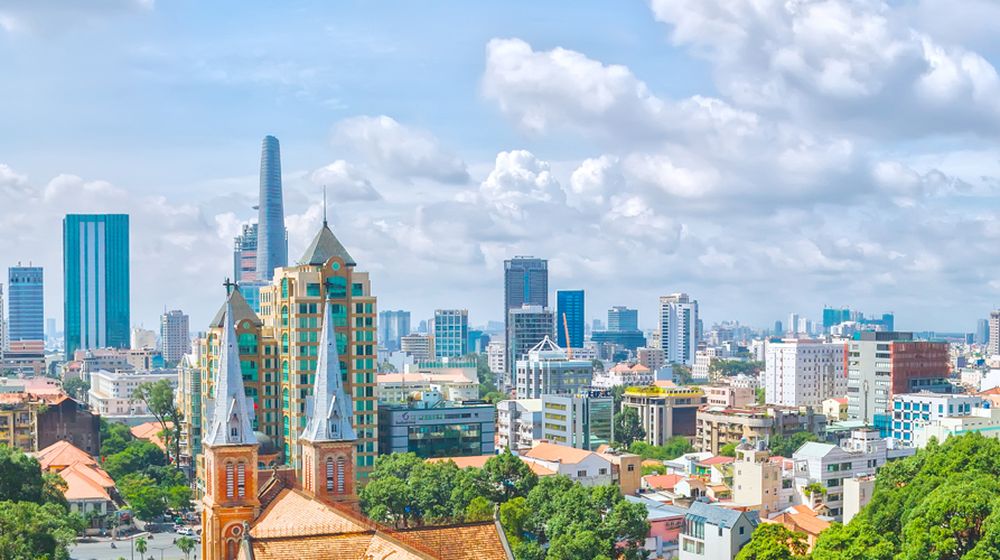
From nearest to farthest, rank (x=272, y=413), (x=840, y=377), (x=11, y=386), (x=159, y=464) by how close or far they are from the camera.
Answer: (x=272, y=413) < (x=159, y=464) < (x=11, y=386) < (x=840, y=377)

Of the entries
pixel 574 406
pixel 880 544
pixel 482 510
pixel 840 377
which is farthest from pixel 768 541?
pixel 840 377

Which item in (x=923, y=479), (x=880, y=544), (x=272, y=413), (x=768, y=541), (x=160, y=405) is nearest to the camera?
(x=880, y=544)

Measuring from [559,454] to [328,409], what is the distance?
39.2 m

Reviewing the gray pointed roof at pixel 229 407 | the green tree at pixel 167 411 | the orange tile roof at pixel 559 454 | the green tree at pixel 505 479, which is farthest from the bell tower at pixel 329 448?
the green tree at pixel 167 411

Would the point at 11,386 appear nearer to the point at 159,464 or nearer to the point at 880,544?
the point at 159,464

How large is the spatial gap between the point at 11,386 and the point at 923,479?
126701 millimetres

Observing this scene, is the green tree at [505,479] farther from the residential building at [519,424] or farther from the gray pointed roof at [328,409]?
the residential building at [519,424]

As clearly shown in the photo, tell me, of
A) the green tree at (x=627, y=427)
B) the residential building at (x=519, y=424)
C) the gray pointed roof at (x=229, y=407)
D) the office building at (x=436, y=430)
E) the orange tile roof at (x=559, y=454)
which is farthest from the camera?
the green tree at (x=627, y=427)

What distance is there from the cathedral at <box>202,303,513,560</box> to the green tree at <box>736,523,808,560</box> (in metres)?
18.1

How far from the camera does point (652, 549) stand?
6681 centimetres

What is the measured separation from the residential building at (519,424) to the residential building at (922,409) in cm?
3461

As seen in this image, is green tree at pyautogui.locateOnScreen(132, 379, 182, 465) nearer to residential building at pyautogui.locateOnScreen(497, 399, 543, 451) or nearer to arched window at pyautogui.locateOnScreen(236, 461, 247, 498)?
residential building at pyautogui.locateOnScreen(497, 399, 543, 451)

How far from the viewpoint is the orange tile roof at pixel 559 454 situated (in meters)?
82.2

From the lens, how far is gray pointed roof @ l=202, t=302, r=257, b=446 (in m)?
43.5
